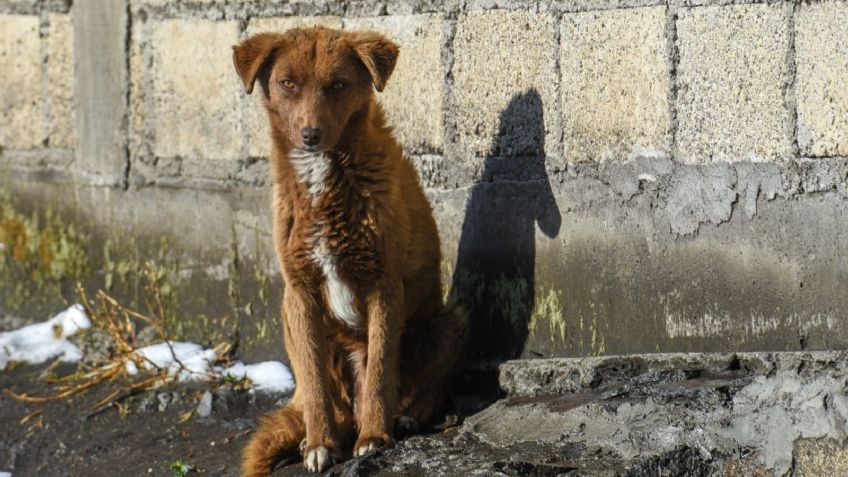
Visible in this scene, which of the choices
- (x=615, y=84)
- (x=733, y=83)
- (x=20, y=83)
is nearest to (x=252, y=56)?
(x=615, y=84)

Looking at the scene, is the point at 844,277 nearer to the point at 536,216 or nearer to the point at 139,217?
the point at 536,216

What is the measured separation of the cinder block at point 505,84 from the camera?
5.21 metres

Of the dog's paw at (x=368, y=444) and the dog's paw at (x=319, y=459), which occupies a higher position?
the dog's paw at (x=368, y=444)

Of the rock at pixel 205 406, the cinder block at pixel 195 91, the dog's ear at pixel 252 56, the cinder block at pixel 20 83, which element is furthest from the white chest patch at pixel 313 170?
the cinder block at pixel 20 83

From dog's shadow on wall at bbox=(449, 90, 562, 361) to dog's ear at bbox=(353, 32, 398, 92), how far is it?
79cm

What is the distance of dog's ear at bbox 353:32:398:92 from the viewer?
4711 mm

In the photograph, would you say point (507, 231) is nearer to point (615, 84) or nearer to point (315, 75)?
point (615, 84)

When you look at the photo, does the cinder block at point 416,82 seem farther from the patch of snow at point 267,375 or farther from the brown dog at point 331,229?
the patch of snow at point 267,375

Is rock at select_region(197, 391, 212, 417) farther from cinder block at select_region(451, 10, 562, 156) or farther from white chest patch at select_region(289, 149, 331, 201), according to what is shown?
cinder block at select_region(451, 10, 562, 156)

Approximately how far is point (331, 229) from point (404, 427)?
935 mm

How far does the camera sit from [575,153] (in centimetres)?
516

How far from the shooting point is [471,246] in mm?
5535

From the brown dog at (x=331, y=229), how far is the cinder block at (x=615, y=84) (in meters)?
0.87

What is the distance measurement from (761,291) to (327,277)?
186cm
